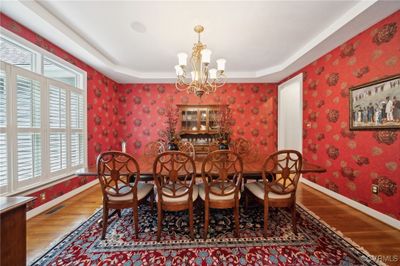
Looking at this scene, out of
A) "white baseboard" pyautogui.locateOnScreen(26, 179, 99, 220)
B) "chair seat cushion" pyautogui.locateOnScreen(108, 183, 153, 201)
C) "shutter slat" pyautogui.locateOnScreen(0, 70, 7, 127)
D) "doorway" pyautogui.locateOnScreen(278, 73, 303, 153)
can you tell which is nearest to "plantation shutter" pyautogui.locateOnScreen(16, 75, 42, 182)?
"shutter slat" pyautogui.locateOnScreen(0, 70, 7, 127)

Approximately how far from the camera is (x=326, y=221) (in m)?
2.10

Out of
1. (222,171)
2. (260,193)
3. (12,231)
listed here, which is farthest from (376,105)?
(12,231)

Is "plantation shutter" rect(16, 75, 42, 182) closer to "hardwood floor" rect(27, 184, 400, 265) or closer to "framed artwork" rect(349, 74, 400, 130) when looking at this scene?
"hardwood floor" rect(27, 184, 400, 265)

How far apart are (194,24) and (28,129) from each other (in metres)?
2.59

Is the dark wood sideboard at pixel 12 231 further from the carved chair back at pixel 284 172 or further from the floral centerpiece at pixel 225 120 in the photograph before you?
the floral centerpiece at pixel 225 120

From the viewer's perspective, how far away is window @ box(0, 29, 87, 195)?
1959 millimetres

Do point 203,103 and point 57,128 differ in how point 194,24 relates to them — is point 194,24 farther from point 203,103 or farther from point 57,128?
point 57,128

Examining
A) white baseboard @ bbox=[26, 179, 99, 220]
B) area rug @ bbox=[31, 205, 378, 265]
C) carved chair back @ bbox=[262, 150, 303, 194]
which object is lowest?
area rug @ bbox=[31, 205, 378, 265]

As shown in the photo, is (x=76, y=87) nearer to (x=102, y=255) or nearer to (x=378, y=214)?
(x=102, y=255)

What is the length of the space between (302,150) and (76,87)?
4.76 metres

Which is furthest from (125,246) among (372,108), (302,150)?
(302,150)

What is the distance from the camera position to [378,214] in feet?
6.98

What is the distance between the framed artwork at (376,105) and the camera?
6.44 ft

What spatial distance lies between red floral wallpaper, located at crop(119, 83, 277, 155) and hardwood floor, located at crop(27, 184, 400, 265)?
2121 millimetres
